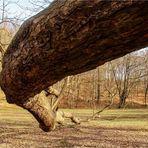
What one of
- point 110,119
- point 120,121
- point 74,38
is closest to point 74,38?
point 74,38

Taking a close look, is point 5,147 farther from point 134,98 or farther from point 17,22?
point 134,98

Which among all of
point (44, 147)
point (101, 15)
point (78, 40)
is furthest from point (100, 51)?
point (44, 147)

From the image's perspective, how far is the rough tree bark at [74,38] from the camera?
1689 millimetres

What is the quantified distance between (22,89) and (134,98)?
258ft

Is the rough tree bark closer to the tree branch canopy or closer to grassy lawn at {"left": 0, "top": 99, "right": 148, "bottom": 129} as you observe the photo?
the tree branch canopy

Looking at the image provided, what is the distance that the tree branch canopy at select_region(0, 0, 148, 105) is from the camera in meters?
1.69

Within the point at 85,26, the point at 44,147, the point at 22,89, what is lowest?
the point at 44,147

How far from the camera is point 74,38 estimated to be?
1.86 m

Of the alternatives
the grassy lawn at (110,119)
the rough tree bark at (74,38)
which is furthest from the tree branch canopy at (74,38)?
the grassy lawn at (110,119)

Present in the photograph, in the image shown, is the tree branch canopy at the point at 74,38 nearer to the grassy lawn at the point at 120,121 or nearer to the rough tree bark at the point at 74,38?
the rough tree bark at the point at 74,38

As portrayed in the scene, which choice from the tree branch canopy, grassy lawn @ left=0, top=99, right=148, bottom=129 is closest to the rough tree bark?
the tree branch canopy

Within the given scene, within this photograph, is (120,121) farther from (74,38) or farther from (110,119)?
(74,38)

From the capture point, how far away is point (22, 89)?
2680 mm

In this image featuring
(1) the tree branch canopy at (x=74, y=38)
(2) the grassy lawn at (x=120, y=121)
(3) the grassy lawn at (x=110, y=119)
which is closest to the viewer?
(1) the tree branch canopy at (x=74, y=38)
